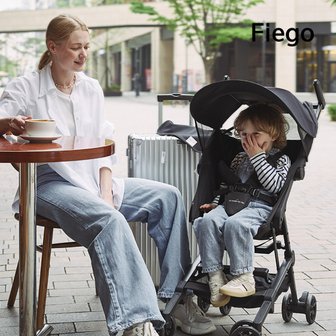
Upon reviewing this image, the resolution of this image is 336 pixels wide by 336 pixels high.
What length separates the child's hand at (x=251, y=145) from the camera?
13.0 ft

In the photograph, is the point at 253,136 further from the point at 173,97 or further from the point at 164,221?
the point at 173,97

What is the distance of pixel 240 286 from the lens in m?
3.76

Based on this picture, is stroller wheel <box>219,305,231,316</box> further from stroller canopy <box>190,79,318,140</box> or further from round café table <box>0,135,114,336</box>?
round café table <box>0,135,114,336</box>

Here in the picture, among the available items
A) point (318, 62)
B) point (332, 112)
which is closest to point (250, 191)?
point (332, 112)

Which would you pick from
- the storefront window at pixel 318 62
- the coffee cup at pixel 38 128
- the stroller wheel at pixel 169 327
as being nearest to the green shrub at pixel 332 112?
the stroller wheel at pixel 169 327

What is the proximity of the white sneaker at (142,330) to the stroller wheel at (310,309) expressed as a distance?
3.62ft

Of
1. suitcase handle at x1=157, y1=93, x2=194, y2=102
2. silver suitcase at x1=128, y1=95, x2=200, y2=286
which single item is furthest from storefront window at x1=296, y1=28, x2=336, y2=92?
silver suitcase at x1=128, y1=95, x2=200, y2=286

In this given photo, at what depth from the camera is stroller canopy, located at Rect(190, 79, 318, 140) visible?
12.3 ft

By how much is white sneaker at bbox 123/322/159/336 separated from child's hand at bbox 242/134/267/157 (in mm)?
1068

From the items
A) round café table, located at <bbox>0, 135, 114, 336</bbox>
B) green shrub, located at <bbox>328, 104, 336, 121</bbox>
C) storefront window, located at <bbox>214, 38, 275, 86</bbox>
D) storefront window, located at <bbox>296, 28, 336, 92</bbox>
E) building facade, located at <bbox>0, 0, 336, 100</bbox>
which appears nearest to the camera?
round café table, located at <bbox>0, 135, 114, 336</bbox>

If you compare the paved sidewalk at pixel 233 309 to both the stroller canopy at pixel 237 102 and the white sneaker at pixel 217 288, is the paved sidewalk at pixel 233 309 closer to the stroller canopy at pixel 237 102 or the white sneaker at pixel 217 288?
the white sneaker at pixel 217 288

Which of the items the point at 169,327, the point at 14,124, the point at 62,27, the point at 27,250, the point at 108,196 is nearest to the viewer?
the point at 27,250

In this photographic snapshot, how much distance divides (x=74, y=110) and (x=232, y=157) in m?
0.93

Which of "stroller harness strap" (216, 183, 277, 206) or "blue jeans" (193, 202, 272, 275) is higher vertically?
"stroller harness strap" (216, 183, 277, 206)
